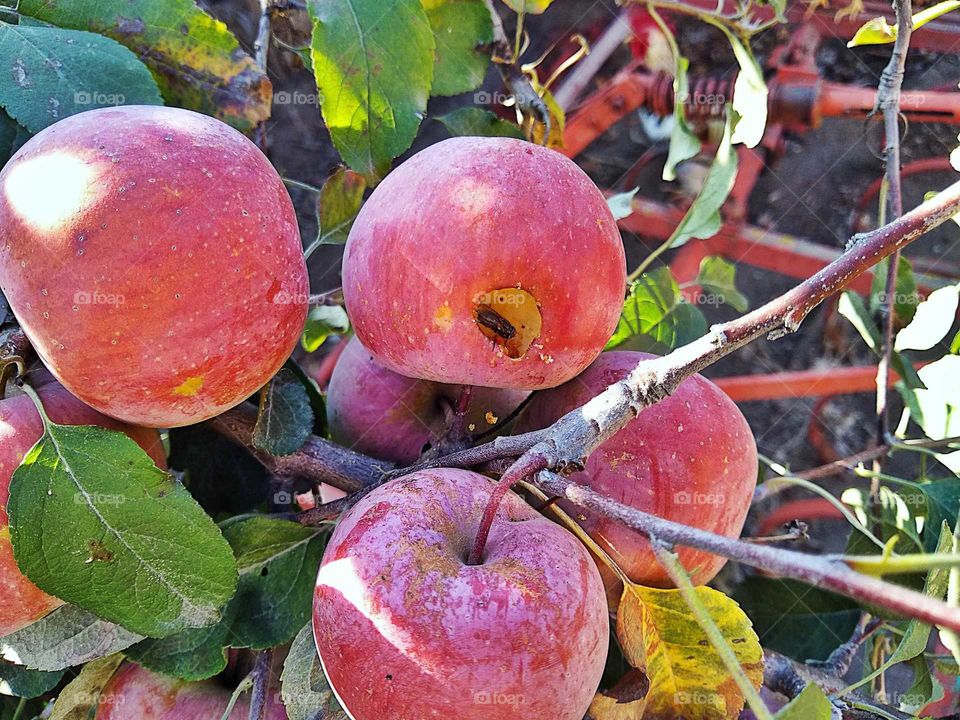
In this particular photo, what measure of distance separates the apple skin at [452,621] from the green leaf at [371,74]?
395mm

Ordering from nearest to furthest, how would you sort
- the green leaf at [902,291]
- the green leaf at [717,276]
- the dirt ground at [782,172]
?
the green leaf at [902,291]
the green leaf at [717,276]
the dirt ground at [782,172]

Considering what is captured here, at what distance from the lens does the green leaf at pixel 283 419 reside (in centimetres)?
78

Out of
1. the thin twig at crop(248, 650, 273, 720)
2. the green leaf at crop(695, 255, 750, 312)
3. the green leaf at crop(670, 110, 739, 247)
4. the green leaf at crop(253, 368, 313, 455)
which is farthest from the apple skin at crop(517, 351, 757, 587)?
the green leaf at crop(695, 255, 750, 312)

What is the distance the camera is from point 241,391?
2.34 ft

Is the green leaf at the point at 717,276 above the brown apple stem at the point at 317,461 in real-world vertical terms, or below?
below

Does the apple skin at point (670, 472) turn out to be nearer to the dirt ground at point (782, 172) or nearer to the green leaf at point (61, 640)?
the green leaf at point (61, 640)

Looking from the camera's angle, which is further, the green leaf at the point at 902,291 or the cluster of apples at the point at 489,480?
the green leaf at the point at 902,291

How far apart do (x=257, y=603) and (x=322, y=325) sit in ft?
1.16

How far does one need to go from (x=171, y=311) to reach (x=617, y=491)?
404 millimetres

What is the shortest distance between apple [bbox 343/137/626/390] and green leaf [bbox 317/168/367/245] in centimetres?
19

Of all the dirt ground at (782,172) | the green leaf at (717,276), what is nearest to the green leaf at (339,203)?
the green leaf at (717,276)

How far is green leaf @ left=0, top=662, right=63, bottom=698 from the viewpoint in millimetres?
839

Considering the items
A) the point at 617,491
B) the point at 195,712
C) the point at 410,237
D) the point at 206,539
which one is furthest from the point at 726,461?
the point at 195,712

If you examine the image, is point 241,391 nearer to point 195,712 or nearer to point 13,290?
point 13,290
